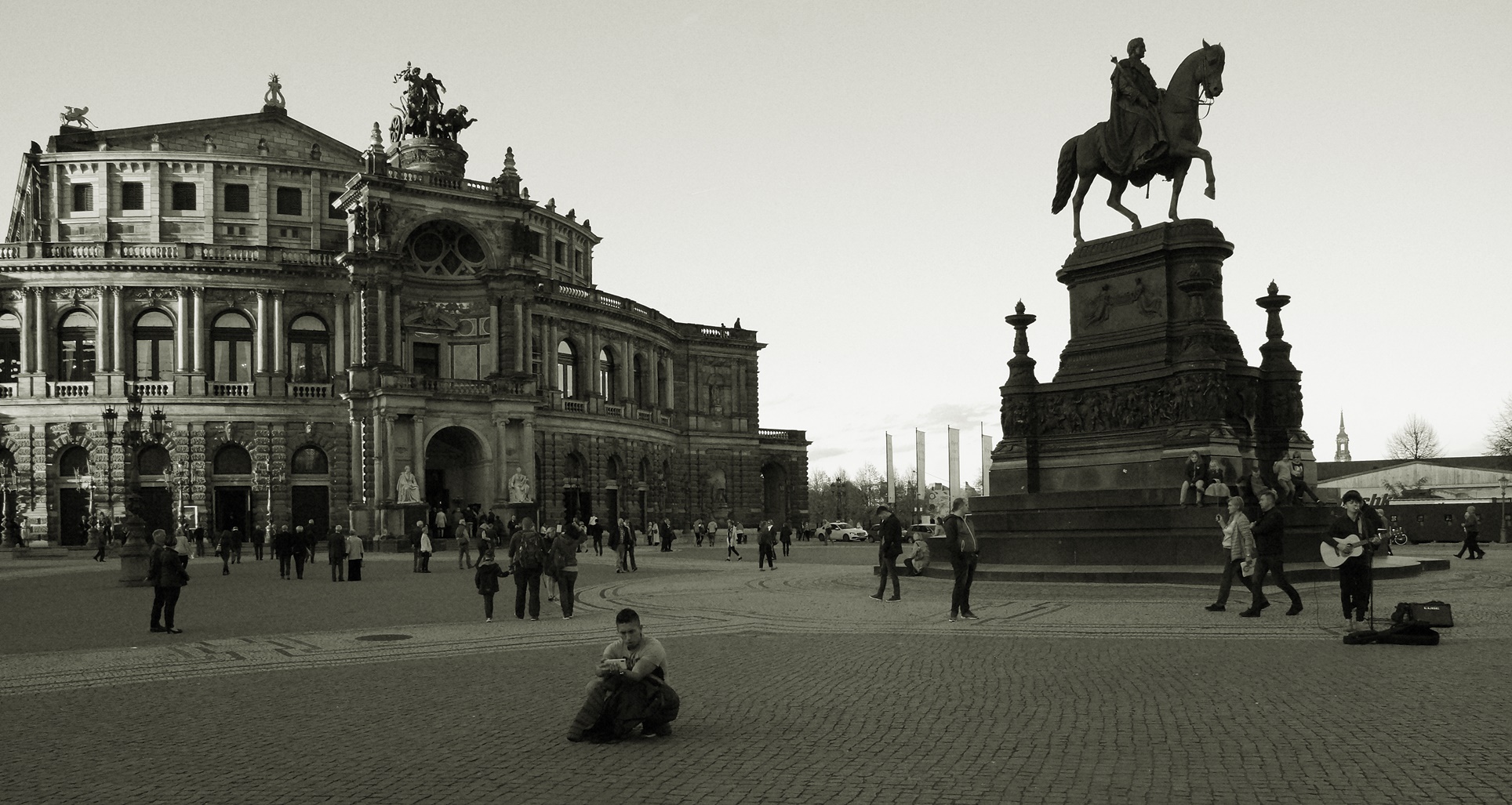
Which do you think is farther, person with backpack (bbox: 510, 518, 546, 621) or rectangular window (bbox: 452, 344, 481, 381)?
rectangular window (bbox: 452, 344, 481, 381)

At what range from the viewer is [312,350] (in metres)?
69.1

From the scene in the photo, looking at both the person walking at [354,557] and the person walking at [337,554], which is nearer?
the person walking at [354,557]

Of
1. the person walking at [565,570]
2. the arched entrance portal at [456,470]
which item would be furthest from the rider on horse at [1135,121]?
the arched entrance portal at [456,470]

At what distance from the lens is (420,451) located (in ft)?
208

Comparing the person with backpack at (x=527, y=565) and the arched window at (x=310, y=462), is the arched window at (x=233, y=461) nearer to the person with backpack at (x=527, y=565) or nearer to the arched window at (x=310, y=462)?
the arched window at (x=310, y=462)

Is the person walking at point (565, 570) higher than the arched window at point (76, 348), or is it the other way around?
the arched window at point (76, 348)

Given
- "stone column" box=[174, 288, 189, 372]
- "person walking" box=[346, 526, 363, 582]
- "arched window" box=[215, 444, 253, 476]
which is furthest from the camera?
"arched window" box=[215, 444, 253, 476]

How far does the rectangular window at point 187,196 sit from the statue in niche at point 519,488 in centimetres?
2410

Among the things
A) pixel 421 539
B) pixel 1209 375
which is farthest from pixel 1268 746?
pixel 421 539

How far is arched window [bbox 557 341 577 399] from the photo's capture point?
251 feet

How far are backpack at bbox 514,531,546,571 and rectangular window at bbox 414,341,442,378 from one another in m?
47.8

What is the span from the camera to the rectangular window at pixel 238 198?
72750 millimetres

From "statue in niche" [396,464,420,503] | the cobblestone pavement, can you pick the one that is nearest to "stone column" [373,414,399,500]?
"statue in niche" [396,464,420,503]

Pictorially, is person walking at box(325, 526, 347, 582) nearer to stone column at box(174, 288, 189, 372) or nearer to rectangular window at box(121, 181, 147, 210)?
stone column at box(174, 288, 189, 372)
